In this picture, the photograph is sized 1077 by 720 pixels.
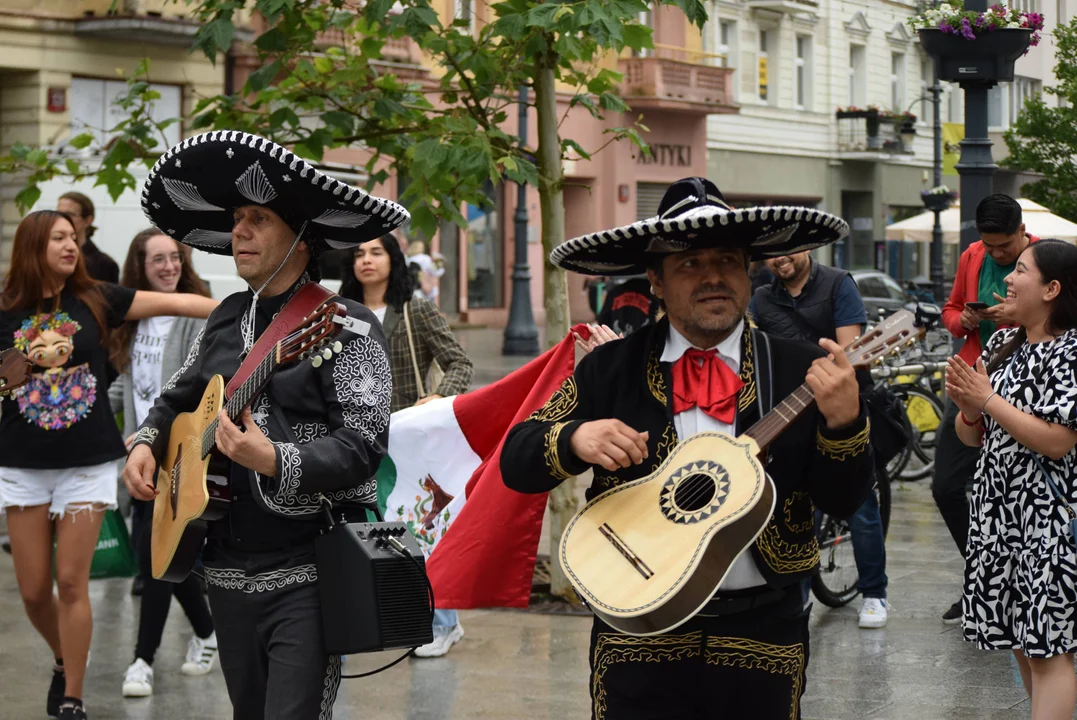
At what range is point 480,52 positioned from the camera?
8148 mm

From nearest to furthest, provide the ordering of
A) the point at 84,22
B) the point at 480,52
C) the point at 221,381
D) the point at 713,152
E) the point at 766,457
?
the point at 766,457 < the point at 221,381 < the point at 480,52 < the point at 84,22 < the point at 713,152

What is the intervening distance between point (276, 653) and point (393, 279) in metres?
3.27

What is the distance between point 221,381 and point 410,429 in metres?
2.77

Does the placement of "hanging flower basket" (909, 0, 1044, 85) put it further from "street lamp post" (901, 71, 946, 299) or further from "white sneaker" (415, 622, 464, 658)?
"street lamp post" (901, 71, 946, 299)

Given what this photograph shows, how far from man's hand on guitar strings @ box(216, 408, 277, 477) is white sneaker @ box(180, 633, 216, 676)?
338cm

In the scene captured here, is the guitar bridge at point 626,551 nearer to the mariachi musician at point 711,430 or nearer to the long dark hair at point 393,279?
the mariachi musician at point 711,430

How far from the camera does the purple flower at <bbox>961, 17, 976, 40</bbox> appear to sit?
27.8 ft

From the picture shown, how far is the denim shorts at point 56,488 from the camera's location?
6.23 metres

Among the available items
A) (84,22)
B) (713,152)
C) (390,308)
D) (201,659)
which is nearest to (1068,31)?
(390,308)

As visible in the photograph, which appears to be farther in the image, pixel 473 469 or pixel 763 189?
pixel 763 189

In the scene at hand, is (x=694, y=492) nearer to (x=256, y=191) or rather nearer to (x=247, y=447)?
(x=247, y=447)

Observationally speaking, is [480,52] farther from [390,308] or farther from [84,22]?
[84,22]

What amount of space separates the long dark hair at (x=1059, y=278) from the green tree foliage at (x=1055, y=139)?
4315mm

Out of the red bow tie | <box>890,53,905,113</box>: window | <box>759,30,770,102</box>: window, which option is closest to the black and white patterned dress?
the red bow tie
